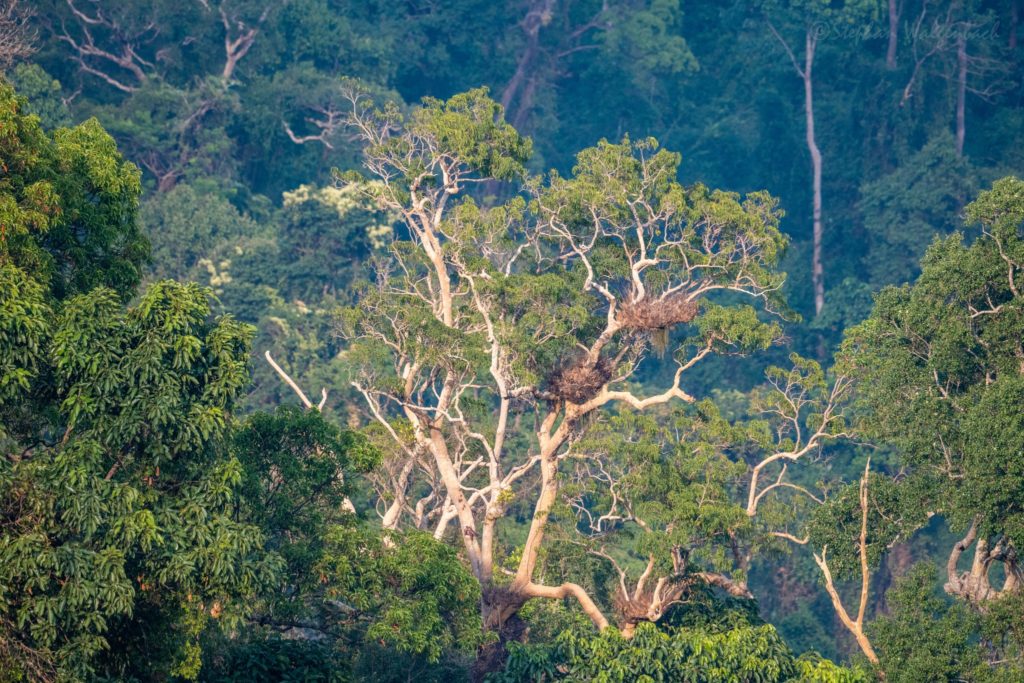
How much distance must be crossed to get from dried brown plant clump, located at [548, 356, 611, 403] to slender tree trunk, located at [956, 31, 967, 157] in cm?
2615

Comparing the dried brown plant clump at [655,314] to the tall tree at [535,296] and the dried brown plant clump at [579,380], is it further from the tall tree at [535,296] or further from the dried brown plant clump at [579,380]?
the dried brown plant clump at [579,380]

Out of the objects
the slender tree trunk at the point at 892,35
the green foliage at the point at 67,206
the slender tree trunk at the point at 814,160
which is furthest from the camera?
the slender tree trunk at the point at 892,35

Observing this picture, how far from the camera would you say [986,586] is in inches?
866

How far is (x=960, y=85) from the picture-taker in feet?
153

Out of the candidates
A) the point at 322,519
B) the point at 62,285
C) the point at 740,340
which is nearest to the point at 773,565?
the point at 740,340

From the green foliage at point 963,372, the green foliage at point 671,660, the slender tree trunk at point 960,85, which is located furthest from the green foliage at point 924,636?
the slender tree trunk at point 960,85

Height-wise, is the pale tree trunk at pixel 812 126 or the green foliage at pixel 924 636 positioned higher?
the pale tree trunk at pixel 812 126

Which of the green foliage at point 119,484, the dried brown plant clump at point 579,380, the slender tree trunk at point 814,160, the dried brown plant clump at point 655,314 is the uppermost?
the slender tree trunk at point 814,160

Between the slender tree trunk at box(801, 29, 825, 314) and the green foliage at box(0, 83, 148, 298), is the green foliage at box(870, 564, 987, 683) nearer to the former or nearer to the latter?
the green foliage at box(0, 83, 148, 298)

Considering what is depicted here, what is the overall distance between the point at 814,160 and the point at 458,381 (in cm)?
2737

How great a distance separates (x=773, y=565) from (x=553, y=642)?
14.9 metres

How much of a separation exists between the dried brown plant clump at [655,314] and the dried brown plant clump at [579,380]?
804mm

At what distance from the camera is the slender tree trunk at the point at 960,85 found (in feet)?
153

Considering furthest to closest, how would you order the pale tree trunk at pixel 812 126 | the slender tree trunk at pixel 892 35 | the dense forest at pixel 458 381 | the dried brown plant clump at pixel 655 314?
the slender tree trunk at pixel 892 35
the pale tree trunk at pixel 812 126
the dried brown plant clump at pixel 655 314
the dense forest at pixel 458 381
